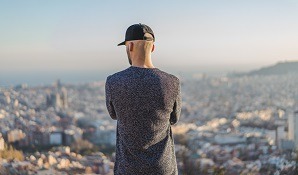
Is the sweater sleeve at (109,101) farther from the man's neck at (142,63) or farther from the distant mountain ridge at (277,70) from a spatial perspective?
the distant mountain ridge at (277,70)

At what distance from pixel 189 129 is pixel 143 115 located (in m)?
→ 13.7

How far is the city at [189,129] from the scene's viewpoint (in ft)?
14.3

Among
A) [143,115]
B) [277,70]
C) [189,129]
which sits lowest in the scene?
[189,129]

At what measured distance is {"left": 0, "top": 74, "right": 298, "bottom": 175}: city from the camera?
4.36 m

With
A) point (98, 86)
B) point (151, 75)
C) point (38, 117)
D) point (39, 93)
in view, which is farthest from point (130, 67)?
point (98, 86)

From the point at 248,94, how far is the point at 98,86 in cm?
892

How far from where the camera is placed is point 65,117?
15.8 m

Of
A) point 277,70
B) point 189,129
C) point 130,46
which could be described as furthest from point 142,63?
point 277,70

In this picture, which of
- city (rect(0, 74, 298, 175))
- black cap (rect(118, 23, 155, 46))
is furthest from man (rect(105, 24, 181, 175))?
city (rect(0, 74, 298, 175))

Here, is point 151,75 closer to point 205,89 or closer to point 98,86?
point 98,86

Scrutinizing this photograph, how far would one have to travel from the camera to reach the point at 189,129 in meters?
14.4

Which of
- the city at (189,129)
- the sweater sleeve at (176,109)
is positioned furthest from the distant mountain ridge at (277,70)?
the sweater sleeve at (176,109)

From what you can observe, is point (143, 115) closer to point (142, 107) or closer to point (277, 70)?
point (142, 107)

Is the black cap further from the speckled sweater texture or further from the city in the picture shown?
the city
